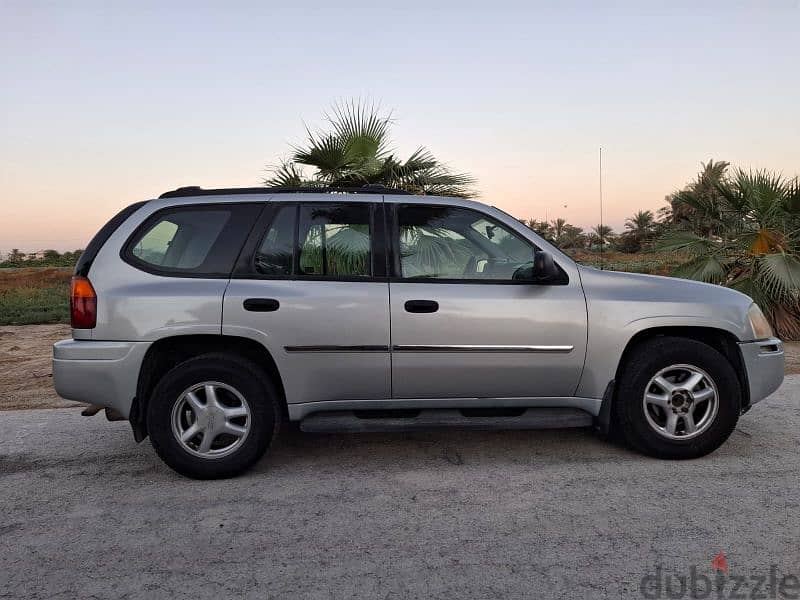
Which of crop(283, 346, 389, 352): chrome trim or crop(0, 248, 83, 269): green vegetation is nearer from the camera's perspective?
crop(283, 346, 389, 352): chrome trim

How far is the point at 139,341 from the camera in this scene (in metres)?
3.89

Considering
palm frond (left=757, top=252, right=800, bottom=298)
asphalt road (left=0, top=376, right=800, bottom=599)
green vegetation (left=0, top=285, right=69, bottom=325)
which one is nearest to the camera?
asphalt road (left=0, top=376, right=800, bottom=599)

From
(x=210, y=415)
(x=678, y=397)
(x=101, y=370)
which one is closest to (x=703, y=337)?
(x=678, y=397)

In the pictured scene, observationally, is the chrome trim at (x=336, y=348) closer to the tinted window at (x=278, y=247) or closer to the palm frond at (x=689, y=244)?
the tinted window at (x=278, y=247)

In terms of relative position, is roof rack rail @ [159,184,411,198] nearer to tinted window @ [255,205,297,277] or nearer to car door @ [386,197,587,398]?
tinted window @ [255,205,297,277]

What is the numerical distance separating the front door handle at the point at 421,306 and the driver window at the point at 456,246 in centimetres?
18

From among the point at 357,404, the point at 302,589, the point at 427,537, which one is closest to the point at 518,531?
the point at 427,537

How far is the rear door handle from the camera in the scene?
12.9 feet

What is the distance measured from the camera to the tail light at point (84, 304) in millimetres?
3893

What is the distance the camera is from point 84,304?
3.90 meters

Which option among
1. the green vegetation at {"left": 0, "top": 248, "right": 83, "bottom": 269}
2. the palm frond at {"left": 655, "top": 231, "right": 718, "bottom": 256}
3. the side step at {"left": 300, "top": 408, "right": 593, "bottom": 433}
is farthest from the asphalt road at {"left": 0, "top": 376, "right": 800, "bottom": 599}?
the green vegetation at {"left": 0, "top": 248, "right": 83, "bottom": 269}

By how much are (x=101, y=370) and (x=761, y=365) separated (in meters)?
4.21

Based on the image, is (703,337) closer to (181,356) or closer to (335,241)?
(335,241)

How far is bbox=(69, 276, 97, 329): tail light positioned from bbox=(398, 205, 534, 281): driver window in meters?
1.90
